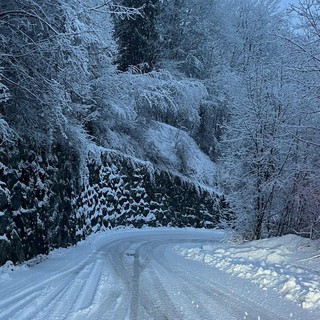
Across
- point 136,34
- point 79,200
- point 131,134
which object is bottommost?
point 79,200

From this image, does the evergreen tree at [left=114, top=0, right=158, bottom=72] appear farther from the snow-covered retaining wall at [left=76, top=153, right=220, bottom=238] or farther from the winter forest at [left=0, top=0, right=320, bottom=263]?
the snow-covered retaining wall at [left=76, top=153, right=220, bottom=238]

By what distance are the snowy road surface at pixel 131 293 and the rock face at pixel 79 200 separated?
782 millimetres

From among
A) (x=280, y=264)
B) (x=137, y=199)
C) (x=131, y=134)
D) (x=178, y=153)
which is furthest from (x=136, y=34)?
(x=280, y=264)

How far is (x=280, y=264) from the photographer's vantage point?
824 cm

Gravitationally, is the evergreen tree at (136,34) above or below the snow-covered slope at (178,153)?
above

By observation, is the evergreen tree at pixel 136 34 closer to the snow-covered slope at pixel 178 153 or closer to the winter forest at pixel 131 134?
the winter forest at pixel 131 134

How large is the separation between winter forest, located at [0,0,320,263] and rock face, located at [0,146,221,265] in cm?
5

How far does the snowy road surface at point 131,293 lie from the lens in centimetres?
480

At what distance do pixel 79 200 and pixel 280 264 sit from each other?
7.36 meters

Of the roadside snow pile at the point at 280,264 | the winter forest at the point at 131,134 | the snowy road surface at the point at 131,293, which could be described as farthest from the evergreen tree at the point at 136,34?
the snowy road surface at the point at 131,293

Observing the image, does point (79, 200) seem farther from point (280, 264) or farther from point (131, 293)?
point (131, 293)

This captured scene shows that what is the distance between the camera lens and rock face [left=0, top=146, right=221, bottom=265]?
25.9 feet

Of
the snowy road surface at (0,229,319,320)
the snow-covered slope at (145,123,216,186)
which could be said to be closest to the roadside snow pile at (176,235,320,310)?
the snowy road surface at (0,229,319,320)

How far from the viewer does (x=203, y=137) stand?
2978cm
